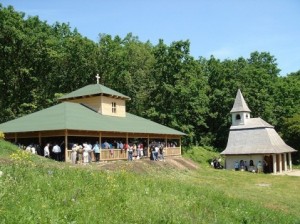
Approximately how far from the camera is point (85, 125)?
1212 inches

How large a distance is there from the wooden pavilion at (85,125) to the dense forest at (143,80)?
13.3m

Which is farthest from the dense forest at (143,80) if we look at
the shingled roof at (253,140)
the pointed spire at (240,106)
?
the shingled roof at (253,140)

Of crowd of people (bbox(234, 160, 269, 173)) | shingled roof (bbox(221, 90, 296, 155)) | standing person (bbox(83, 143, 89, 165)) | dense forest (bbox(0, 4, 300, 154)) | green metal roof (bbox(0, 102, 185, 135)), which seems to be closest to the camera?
standing person (bbox(83, 143, 89, 165))

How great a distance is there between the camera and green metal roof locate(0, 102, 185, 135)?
2974cm

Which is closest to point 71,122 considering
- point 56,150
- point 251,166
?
point 56,150

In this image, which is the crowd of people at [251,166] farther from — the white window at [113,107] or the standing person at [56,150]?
the standing person at [56,150]

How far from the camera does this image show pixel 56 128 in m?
28.2

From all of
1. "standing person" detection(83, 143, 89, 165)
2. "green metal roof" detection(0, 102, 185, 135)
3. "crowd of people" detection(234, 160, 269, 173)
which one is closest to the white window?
"green metal roof" detection(0, 102, 185, 135)

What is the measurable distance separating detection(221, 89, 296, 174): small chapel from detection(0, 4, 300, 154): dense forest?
24.7 ft

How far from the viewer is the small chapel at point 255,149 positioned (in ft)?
157

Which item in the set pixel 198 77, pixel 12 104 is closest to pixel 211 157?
pixel 198 77

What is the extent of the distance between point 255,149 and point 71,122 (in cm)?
2644

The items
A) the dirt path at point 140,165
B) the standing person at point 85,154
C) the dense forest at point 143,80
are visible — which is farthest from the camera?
the dense forest at point 143,80

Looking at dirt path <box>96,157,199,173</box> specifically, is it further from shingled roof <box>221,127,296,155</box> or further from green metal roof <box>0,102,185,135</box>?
shingled roof <box>221,127,296,155</box>
